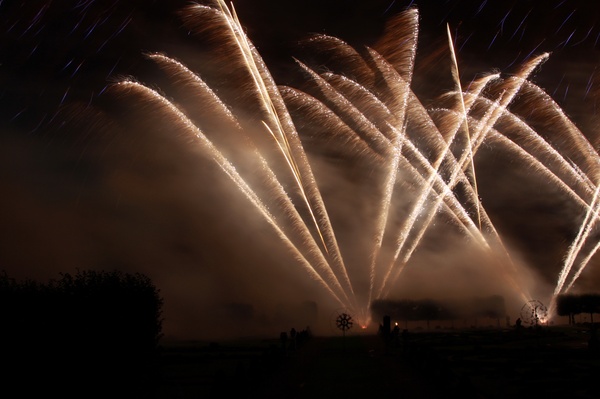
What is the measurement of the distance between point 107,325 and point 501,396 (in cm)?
1560

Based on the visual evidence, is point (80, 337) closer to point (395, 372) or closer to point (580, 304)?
point (395, 372)

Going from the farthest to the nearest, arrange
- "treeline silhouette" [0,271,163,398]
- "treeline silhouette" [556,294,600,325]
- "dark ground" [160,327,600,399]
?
1. "treeline silhouette" [556,294,600,325]
2. "dark ground" [160,327,600,399]
3. "treeline silhouette" [0,271,163,398]

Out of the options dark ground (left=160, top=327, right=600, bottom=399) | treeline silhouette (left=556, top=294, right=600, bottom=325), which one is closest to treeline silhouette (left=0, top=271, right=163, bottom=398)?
dark ground (left=160, top=327, right=600, bottom=399)

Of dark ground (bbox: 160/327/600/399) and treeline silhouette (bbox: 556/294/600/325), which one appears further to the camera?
treeline silhouette (bbox: 556/294/600/325)

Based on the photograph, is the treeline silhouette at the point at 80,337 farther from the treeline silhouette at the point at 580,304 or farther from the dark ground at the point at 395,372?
the treeline silhouette at the point at 580,304

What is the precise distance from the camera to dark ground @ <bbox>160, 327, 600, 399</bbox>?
26.5 meters

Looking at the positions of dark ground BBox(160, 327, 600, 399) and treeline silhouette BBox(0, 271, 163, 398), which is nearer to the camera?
treeline silhouette BBox(0, 271, 163, 398)

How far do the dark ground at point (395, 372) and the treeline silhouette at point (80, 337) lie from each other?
216 centimetres

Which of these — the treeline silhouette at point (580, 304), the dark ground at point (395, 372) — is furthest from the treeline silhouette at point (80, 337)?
the treeline silhouette at point (580, 304)

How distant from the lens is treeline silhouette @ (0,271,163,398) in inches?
904

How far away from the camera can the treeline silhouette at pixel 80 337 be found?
75.4 feet

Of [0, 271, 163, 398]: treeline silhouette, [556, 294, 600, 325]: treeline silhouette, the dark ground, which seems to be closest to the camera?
[0, 271, 163, 398]: treeline silhouette

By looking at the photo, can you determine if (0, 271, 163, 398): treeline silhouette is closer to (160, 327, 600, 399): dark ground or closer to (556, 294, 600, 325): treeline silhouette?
(160, 327, 600, 399): dark ground

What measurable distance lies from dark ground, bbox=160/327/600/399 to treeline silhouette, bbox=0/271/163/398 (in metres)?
2.16
